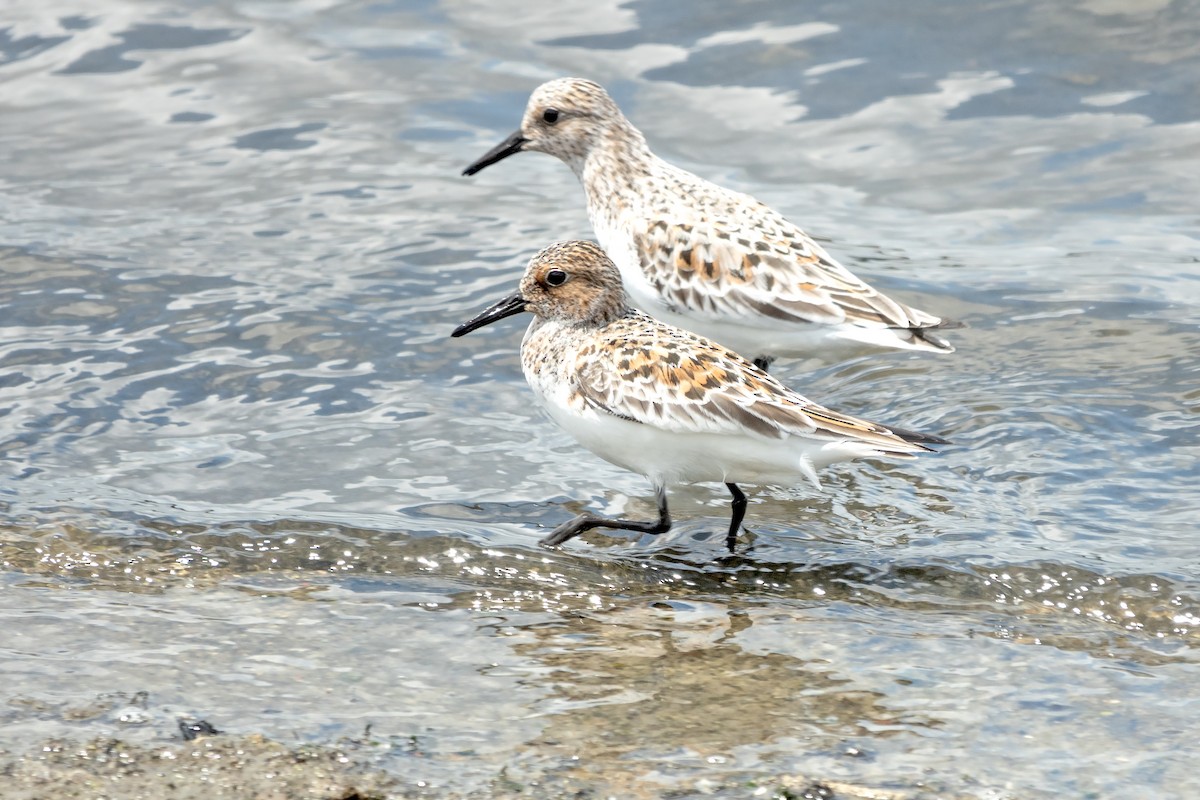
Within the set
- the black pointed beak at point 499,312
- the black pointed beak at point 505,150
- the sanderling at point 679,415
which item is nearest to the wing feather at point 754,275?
the sanderling at point 679,415

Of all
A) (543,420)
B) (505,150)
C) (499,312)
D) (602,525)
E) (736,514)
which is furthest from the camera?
(505,150)

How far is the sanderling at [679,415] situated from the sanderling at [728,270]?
1.30 meters

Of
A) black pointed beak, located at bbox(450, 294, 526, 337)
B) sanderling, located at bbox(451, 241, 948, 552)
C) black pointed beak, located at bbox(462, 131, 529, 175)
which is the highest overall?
black pointed beak, located at bbox(462, 131, 529, 175)

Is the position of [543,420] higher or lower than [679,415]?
lower

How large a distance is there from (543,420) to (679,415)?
2.39 m

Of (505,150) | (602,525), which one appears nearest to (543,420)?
(602,525)

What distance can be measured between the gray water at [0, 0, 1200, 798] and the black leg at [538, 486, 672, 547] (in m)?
0.14

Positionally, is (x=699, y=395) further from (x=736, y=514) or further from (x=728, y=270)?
(x=728, y=270)

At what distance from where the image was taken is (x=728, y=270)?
8695 millimetres

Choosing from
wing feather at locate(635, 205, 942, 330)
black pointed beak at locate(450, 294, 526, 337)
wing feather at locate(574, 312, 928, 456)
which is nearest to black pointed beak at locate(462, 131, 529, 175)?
wing feather at locate(635, 205, 942, 330)

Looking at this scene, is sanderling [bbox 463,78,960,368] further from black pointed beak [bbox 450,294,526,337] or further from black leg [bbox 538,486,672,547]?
black leg [bbox 538,486,672,547]

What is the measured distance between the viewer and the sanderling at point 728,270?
8367 millimetres

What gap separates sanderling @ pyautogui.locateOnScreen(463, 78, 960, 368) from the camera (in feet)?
27.5

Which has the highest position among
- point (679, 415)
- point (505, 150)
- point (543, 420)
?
point (505, 150)
